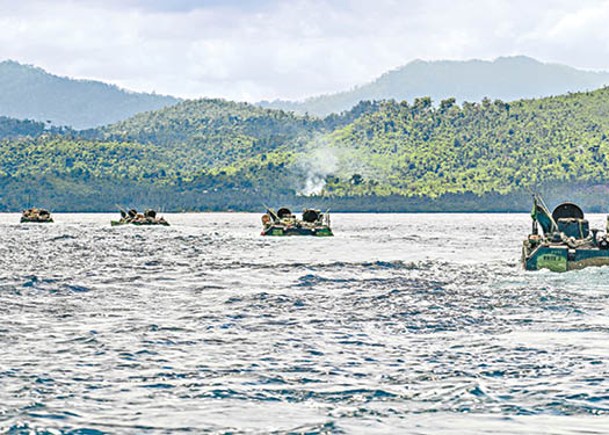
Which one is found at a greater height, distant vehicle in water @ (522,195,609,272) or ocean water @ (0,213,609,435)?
distant vehicle in water @ (522,195,609,272)

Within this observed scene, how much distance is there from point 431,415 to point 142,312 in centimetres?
1857

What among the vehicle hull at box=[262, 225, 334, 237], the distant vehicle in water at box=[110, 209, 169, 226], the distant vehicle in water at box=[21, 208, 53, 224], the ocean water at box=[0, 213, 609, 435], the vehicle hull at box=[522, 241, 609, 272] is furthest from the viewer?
the distant vehicle in water at box=[21, 208, 53, 224]

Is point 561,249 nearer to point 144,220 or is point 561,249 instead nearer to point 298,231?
point 298,231

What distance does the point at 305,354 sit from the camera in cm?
2753

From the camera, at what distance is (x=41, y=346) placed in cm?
2880

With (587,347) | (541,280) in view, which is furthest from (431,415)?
(541,280)

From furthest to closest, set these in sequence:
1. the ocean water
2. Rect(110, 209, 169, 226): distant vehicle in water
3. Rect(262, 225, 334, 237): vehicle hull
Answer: Rect(110, 209, 169, 226): distant vehicle in water
Rect(262, 225, 334, 237): vehicle hull
the ocean water

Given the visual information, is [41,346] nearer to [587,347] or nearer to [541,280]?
[587,347]

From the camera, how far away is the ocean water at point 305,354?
20422 mm

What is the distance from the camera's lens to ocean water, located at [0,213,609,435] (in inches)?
804

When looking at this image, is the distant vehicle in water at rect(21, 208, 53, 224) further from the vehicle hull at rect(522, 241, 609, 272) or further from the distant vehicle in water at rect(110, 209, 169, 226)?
the vehicle hull at rect(522, 241, 609, 272)

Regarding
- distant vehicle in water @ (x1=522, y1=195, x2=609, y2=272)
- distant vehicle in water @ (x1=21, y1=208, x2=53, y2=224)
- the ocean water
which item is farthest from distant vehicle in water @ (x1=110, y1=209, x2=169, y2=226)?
distant vehicle in water @ (x1=522, y1=195, x2=609, y2=272)

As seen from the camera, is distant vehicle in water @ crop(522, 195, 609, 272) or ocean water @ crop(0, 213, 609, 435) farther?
distant vehicle in water @ crop(522, 195, 609, 272)

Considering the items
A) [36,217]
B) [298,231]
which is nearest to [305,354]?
[298,231]
